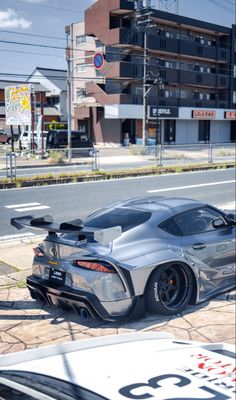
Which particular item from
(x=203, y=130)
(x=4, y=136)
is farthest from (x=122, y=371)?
(x=203, y=130)

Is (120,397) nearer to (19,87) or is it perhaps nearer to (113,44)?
(19,87)

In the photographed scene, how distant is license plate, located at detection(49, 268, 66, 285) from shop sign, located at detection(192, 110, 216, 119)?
145 feet

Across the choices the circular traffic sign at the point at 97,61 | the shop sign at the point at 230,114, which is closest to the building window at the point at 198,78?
the shop sign at the point at 230,114

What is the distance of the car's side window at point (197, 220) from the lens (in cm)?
621

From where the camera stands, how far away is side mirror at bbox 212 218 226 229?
6.46m

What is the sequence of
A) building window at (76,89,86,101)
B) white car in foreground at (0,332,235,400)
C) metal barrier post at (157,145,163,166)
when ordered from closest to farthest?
white car in foreground at (0,332,235,400) < metal barrier post at (157,145,163,166) < building window at (76,89,86,101)

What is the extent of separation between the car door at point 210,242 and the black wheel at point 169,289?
27 centimetres

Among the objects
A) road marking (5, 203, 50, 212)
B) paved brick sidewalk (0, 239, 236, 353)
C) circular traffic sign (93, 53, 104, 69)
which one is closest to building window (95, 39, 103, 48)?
circular traffic sign (93, 53, 104, 69)

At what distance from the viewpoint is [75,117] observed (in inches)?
1837

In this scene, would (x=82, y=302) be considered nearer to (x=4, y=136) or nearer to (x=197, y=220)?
(x=197, y=220)

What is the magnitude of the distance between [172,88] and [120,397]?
45155 millimetres

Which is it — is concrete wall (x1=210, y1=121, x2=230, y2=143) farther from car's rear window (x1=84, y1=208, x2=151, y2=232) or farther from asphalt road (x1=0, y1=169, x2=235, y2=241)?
car's rear window (x1=84, y1=208, x2=151, y2=232)

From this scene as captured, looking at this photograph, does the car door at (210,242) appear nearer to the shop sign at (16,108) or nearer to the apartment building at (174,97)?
the shop sign at (16,108)

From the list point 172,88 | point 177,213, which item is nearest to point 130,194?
point 177,213
